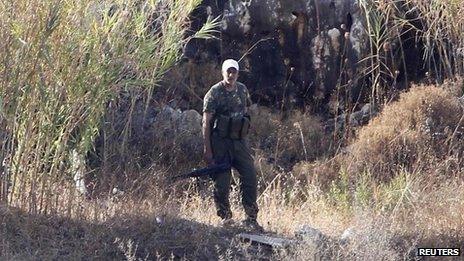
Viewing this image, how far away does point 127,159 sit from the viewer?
36.4 feet

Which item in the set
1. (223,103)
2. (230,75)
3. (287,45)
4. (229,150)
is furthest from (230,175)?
(287,45)

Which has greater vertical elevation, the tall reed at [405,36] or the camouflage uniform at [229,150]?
the tall reed at [405,36]

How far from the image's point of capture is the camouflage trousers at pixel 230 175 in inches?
326

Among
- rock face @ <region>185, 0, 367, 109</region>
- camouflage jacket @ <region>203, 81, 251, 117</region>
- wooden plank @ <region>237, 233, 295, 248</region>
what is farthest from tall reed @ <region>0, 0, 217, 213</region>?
rock face @ <region>185, 0, 367, 109</region>

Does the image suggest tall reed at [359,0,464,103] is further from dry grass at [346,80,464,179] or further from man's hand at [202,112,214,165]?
man's hand at [202,112,214,165]

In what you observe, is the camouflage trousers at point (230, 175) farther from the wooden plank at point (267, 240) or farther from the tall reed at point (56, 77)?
the tall reed at point (56, 77)

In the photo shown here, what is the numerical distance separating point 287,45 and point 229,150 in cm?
606

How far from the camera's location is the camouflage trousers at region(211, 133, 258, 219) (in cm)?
827

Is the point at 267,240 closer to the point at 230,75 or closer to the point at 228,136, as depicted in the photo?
the point at 228,136

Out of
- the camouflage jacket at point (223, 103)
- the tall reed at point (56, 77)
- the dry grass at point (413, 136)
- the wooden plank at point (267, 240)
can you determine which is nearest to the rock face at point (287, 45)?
the dry grass at point (413, 136)

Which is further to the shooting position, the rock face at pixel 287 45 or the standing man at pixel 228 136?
the rock face at pixel 287 45

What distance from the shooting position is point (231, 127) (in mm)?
8188

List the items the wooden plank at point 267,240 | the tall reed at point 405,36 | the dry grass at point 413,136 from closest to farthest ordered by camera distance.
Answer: the wooden plank at point 267,240 → the dry grass at point 413,136 → the tall reed at point 405,36

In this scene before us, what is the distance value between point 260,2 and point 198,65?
139cm
